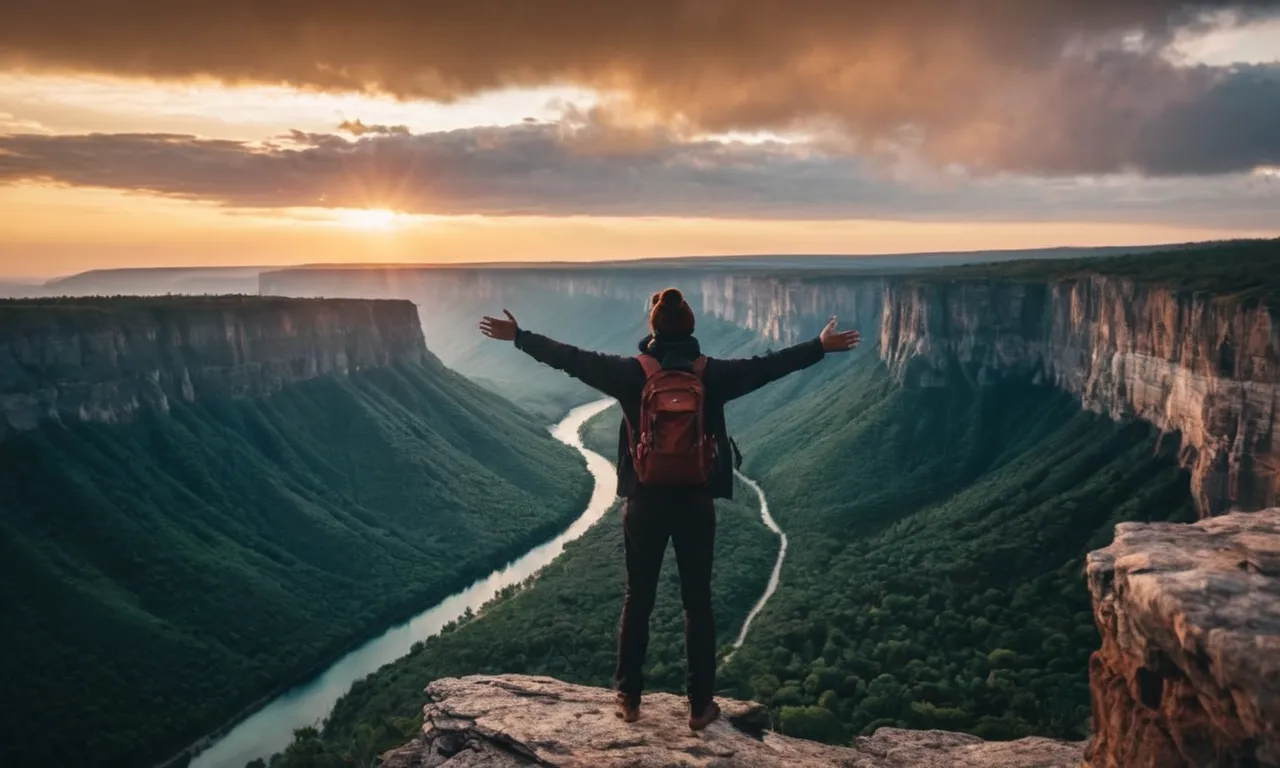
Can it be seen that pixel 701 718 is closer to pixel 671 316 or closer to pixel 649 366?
pixel 649 366

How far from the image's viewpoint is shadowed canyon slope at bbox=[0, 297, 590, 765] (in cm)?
4753

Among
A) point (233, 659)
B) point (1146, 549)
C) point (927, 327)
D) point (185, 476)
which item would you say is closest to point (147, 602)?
point (233, 659)

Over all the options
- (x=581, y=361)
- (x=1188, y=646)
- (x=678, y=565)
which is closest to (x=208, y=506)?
(x=581, y=361)

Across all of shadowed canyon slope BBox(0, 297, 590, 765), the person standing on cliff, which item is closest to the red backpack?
the person standing on cliff

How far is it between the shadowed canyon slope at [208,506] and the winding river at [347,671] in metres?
1.25

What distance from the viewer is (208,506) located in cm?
6956

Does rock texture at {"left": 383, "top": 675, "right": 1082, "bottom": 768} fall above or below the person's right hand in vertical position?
below

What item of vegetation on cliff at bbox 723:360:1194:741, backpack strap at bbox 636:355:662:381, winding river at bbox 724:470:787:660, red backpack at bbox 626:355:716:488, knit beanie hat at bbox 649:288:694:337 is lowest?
winding river at bbox 724:470:787:660

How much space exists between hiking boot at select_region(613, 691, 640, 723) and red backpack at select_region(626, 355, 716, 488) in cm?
296

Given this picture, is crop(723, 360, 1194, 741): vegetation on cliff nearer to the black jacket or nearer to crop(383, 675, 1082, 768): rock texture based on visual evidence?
crop(383, 675, 1082, 768): rock texture

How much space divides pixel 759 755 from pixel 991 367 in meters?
82.4

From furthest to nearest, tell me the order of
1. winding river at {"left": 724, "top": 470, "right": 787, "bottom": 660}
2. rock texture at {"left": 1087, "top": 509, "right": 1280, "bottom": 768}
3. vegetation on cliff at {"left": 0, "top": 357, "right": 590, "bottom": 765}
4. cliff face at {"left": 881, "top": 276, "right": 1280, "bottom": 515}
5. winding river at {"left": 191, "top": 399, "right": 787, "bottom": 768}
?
winding river at {"left": 724, "top": 470, "right": 787, "bottom": 660} → vegetation on cliff at {"left": 0, "top": 357, "right": 590, "bottom": 765} → winding river at {"left": 191, "top": 399, "right": 787, "bottom": 768} → cliff face at {"left": 881, "top": 276, "right": 1280, "bottom": 515} → rock texture at {"left": 1087, "top": 509, "right": 1280, "bottom": 768}

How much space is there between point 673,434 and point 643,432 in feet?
1.13

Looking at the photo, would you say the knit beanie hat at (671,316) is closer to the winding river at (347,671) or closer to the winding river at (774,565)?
the winding river at (774,565)
